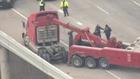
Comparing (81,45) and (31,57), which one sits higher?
(81,45)

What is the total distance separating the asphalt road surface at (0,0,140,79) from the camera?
38.6 meters

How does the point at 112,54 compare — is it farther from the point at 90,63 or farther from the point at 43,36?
the point at 43,36

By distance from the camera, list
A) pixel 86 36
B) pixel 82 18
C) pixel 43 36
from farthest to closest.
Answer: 1. pixel 82 18
2. pixel 43 36
3. pixel 86 36

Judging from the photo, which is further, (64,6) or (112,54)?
(64,6)

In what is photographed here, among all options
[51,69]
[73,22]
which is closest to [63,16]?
[73,22]

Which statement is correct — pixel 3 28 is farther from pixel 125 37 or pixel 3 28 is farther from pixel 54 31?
pixel 125 37

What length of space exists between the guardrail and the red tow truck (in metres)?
0.86

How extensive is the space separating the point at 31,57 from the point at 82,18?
9.70m

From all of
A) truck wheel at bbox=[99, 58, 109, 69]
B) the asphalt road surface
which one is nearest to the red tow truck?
truck wheel at bbox=[99, 58, 109, 69]

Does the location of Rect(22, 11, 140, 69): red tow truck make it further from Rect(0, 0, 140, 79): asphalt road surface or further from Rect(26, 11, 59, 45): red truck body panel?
Rect(0, 0, 140, 79): asphalt road surface

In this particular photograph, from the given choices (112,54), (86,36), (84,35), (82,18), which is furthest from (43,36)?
(82,18)

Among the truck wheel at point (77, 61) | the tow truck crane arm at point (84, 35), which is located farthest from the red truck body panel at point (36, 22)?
the truck wheel at point (77, 61)

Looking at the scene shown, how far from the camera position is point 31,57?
32.6m

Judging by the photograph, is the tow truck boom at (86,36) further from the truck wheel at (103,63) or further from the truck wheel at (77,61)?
the truck wheel at (77,61)
